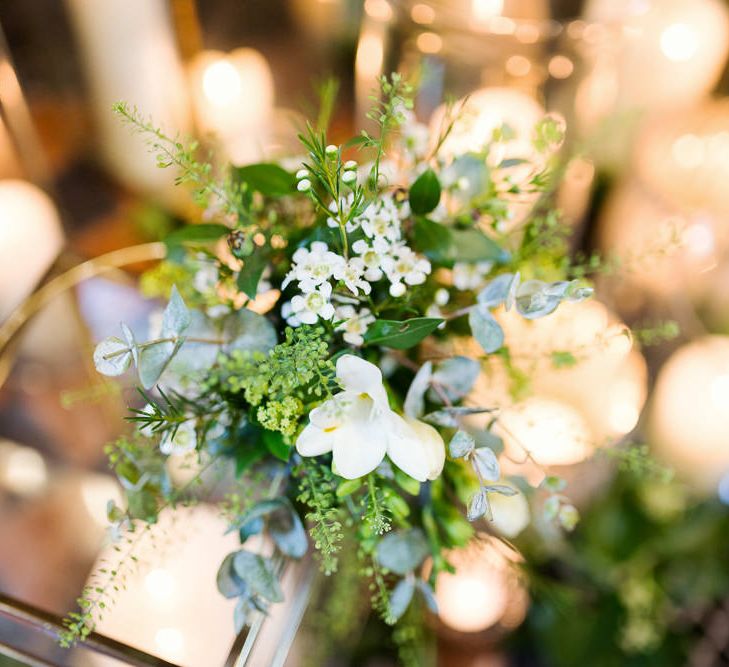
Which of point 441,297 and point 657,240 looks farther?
point 657,240

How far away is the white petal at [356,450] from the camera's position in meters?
0.39

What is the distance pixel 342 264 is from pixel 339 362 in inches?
2.3

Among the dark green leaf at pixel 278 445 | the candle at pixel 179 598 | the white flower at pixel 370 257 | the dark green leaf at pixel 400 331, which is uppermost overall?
the white flower at pixel 370 257

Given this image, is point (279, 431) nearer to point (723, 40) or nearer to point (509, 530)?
point (509, 530)

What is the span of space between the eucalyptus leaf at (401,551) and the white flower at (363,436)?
101mm

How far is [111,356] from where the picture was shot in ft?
1.27

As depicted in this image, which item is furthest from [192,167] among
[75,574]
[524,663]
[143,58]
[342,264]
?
[524,663]

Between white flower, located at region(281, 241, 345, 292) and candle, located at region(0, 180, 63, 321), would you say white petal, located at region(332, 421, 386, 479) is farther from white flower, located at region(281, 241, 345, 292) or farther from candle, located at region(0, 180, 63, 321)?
candle, located at region(0, 180, 63, 321)

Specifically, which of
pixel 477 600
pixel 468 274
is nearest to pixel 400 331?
pixel 468 274

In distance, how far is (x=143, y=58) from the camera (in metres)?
1.00

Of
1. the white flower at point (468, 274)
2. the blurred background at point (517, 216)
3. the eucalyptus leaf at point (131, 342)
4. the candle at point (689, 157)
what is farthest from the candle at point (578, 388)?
the eucalyptus leaf at point (131, 342)

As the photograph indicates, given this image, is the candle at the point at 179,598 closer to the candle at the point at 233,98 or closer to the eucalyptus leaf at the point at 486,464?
the eucalyptus leaf at the point at 486,464

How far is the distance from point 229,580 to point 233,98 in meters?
0.93

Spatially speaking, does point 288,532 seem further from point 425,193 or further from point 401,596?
point 425,193
